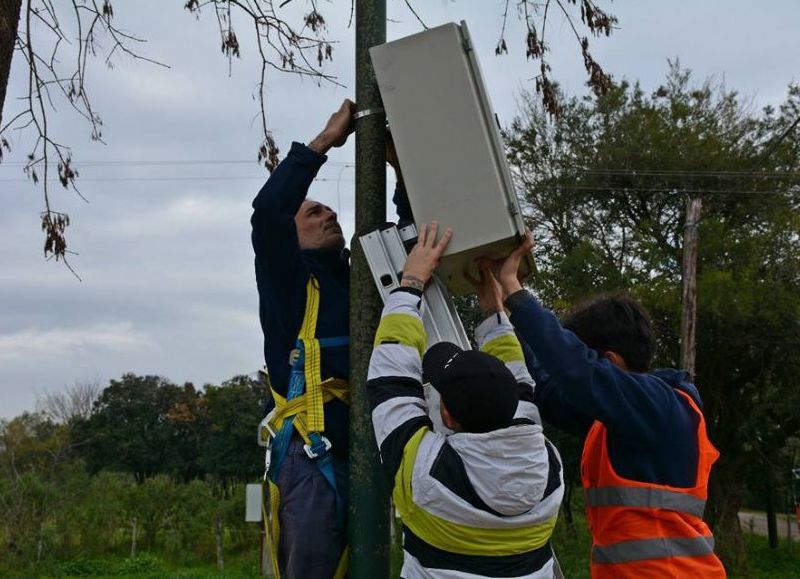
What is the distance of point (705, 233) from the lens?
778 inches

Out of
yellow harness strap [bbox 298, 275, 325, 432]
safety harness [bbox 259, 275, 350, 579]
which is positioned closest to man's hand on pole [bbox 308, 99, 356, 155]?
yellow harness strap [bbox 298, 275, 325, 432]

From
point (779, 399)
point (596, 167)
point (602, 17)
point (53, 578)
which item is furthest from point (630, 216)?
point (602, 17)

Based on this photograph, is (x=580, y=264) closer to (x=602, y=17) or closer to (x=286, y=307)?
(x=602, y=17)

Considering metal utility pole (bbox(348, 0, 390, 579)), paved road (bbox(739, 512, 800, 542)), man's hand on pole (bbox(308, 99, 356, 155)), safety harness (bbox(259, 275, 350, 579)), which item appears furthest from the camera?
paved road (bbox(739, 512, 800, 542))

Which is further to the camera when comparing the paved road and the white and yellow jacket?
the paved road

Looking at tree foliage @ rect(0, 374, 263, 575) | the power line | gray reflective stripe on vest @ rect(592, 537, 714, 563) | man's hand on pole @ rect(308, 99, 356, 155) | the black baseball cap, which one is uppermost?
the power line

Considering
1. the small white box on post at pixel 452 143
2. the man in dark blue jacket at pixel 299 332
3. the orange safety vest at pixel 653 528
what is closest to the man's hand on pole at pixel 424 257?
the small white box on post at pixel 452 143

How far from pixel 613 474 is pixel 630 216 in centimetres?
2091

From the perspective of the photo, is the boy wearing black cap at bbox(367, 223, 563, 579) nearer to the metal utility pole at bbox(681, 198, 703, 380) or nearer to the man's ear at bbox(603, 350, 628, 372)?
the man's ear at bbox(603, 350, 628, 372)

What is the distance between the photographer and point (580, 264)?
1978 cm

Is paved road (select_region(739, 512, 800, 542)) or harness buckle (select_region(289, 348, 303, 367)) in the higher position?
harness buckle (select_region(289, 348, 303, 367))

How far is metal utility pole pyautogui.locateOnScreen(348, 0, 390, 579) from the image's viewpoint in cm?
251

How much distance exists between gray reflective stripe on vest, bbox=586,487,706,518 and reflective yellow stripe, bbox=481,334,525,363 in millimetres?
508

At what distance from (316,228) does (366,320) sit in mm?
510
